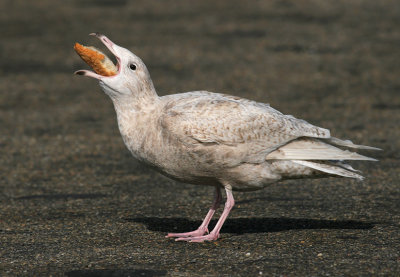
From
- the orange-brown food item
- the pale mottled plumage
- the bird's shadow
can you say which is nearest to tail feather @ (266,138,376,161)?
the pale mottled plumage

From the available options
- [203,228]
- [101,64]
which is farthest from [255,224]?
[101,64]

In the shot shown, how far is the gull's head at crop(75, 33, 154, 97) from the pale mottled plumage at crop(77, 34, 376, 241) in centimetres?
1

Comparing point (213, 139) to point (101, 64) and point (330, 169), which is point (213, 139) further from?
point (101, 64)

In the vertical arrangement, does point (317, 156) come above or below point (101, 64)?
below

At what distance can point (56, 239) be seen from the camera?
7.55m

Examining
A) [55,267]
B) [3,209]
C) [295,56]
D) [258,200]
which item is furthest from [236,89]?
[55,267]

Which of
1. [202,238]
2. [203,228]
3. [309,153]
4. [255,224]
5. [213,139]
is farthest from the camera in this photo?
[255,224]

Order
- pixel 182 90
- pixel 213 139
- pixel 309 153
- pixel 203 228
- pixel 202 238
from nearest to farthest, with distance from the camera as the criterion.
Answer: pixel 213 139 < pixel 202 238 < pixel 309 153 < pixel 203 228 < pixel 182 90

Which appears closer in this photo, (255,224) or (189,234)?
(189,234)

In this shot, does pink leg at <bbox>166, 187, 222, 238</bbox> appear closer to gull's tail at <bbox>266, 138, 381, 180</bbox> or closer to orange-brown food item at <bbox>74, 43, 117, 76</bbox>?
gull's tail at <bbox>266, 138, 381, 180</bbox>

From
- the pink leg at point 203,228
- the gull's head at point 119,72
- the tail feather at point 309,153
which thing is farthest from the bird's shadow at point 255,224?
the gull's head at point 119,72

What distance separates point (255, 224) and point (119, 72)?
2.29m

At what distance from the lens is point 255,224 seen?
8.01 metres

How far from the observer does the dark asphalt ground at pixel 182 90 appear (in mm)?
6922
